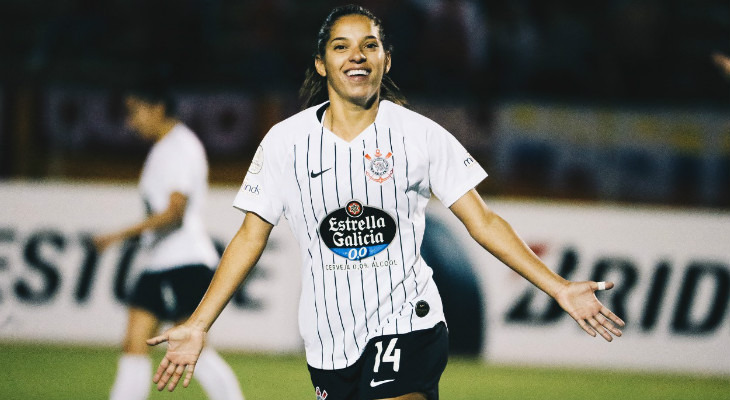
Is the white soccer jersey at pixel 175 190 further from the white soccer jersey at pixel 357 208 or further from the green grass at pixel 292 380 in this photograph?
the white soccer jersey at pixel 357 208

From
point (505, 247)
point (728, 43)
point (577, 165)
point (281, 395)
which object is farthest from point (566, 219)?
point (505, 247)

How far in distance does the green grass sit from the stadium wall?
0.19 metres

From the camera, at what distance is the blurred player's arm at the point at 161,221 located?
19.6 feet

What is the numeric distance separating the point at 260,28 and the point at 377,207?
861 cm

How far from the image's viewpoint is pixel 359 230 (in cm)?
395

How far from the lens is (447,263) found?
9609 mm

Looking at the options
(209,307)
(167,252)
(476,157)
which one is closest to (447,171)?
(209,307)

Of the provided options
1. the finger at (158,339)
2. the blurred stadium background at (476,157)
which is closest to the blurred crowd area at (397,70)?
the blurred stadium background at (476,157)

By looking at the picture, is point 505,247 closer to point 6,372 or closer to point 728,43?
point 6,372

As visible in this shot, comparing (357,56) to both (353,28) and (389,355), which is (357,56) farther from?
(389,355)

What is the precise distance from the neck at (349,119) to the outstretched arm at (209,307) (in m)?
0.45

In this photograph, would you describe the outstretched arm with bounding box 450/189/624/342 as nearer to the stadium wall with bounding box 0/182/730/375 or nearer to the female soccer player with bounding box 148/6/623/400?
the female soccer player with bounding box 148/6/623/400

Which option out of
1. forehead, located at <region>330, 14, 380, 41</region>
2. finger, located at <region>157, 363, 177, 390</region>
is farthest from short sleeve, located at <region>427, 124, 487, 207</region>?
finger, located at <region>157, 363, 177, 390</region>

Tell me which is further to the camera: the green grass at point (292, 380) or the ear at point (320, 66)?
the green grass at point (292, 380)
